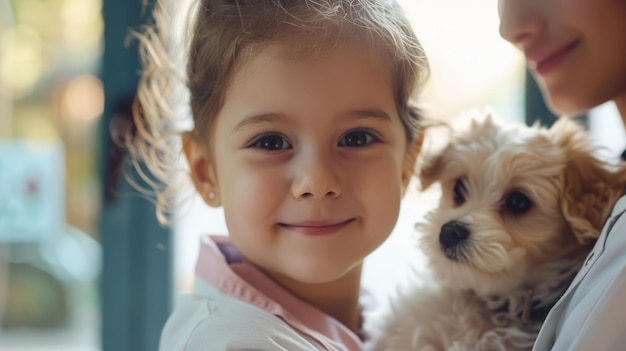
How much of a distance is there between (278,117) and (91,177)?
0.89 m

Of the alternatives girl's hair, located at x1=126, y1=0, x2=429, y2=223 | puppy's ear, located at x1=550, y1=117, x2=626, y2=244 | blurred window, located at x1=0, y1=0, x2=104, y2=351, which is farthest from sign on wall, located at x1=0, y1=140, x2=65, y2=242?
puppy's ear, located at x1=550, y1=117, x2=626, y2=244

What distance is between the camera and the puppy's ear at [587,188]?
916 mm

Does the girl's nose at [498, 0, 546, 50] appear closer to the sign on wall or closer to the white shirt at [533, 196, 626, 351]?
the white shirt at [533, 196, 626, 351]

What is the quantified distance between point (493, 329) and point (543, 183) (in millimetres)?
212

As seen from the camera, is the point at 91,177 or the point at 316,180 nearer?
the point at 316,180

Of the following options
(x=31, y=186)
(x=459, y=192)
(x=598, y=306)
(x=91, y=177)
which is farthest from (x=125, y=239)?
(x=598, y=306)

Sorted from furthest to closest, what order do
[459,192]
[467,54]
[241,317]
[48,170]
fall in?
1. [48,170]
2. [467,54]
3. [459,192]
4. [241,317]

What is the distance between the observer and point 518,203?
0.97 metres

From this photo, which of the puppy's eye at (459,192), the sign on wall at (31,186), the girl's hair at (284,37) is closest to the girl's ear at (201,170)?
the girl's hair at (284,37)

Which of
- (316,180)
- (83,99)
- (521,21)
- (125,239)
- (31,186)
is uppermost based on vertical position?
(521,21)

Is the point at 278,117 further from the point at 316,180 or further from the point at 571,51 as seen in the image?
the point at 571,51

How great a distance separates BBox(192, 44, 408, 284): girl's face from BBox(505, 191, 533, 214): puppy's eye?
0.16 m

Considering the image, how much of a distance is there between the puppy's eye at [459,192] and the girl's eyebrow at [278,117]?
0.48 feet

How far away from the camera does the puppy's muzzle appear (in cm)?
94
